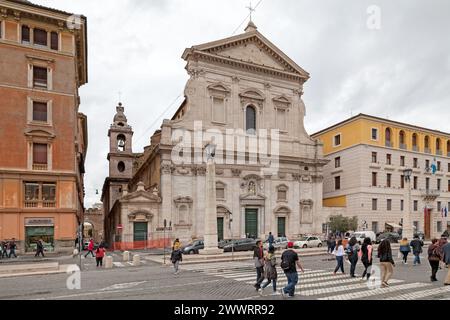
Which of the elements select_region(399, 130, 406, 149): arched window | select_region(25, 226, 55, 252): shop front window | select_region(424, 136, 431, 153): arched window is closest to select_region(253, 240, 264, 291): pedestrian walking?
select_region(25, 226, 55, 252): shop front window

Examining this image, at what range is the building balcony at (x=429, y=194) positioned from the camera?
2202 inches

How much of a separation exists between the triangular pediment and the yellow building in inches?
470

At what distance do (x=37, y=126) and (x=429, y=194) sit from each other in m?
54.2

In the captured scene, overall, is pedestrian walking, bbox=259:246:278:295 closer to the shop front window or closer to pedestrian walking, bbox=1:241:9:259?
pedestrian walking, bbox=1:241:9:259

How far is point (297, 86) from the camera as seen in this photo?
5116 cm

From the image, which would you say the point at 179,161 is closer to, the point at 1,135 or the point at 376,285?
the point at 1,135

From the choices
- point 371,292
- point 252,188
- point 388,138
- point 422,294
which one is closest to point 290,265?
point 371,292

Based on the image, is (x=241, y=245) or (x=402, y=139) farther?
(x=402, y=139)

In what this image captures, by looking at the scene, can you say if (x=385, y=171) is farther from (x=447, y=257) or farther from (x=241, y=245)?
(x=447, y=257)

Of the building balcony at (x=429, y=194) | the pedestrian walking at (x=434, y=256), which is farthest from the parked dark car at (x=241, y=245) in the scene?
the building balcony at (x=429, y=194)

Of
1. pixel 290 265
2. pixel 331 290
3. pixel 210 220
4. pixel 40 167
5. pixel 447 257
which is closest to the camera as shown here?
pixel 290 265

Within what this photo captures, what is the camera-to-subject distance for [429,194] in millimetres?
56062
